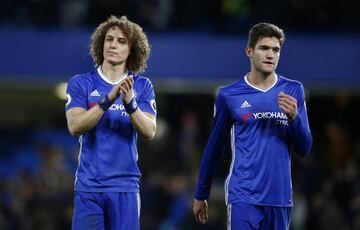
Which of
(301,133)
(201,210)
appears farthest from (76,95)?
(301,133)

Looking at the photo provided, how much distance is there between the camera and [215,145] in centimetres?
791

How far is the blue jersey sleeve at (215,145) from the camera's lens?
782 centimetres

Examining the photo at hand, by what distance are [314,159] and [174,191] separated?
82.3 inches

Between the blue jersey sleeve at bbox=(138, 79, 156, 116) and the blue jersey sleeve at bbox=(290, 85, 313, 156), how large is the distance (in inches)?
41.6

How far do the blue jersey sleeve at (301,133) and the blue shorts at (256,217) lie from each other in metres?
0.47

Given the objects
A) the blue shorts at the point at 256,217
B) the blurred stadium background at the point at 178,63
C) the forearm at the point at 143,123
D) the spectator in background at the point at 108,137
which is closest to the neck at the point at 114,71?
the spectator in background at the point at 108,137

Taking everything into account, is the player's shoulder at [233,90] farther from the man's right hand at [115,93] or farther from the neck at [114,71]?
the man's right hand at [115,93]

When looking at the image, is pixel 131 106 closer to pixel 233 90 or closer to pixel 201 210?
pixel 233 90

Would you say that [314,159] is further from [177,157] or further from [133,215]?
[133,215]

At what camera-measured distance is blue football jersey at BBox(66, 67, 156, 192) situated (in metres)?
7.57

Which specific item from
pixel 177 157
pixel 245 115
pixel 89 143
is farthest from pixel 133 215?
pixel 177 157

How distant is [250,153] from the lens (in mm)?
7652

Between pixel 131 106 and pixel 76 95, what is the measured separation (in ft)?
1.73

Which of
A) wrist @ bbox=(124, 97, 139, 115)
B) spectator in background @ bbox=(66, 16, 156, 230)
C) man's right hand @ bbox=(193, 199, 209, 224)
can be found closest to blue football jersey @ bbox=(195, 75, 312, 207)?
man's right hand @ bbox=(193, 199, 209, 224)
